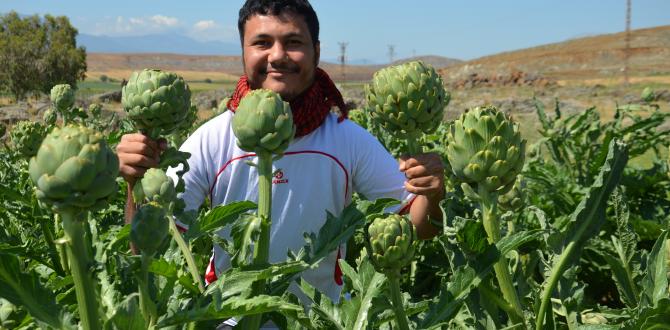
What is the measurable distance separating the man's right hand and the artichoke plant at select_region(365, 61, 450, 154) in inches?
17.0

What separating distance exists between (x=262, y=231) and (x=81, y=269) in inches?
12.0

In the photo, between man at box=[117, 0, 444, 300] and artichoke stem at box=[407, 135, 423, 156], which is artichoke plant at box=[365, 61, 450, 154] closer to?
artichoke stem at box=[407, 135, 423, 156]

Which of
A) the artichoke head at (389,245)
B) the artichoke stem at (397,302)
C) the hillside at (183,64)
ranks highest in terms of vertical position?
the artichoke head at (389,245)

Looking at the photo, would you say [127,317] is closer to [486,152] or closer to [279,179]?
[486,152]

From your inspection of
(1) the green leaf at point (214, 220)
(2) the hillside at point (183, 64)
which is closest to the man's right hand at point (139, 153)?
(1) the green leaf at point (214, 220)

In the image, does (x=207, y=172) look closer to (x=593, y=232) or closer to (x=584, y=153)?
(x=593, y=232)

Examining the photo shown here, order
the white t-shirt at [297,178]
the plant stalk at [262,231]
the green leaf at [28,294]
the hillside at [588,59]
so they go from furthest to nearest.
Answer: the hillside at [588,59] < the white t-shirt at [297,178] < the plant stalk at [262,231] < the green leaf at [28,294]

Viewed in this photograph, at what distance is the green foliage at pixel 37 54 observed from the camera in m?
21.7

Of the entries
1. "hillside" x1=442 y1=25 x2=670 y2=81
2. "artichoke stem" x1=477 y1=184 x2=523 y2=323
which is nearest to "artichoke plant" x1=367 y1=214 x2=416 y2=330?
"artichoke stem" x1=477 y1=184 x2=523 y2=323

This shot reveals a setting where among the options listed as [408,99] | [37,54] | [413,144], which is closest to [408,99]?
[408,99]

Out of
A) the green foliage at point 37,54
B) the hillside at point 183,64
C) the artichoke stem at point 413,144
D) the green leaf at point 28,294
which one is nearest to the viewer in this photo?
the green leaf at point 28,294

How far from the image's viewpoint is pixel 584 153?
11.3 feet

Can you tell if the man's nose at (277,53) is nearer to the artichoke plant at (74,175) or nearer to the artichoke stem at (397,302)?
the artichoke stem at (397,302)

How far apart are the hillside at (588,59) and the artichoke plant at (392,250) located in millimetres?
39566
